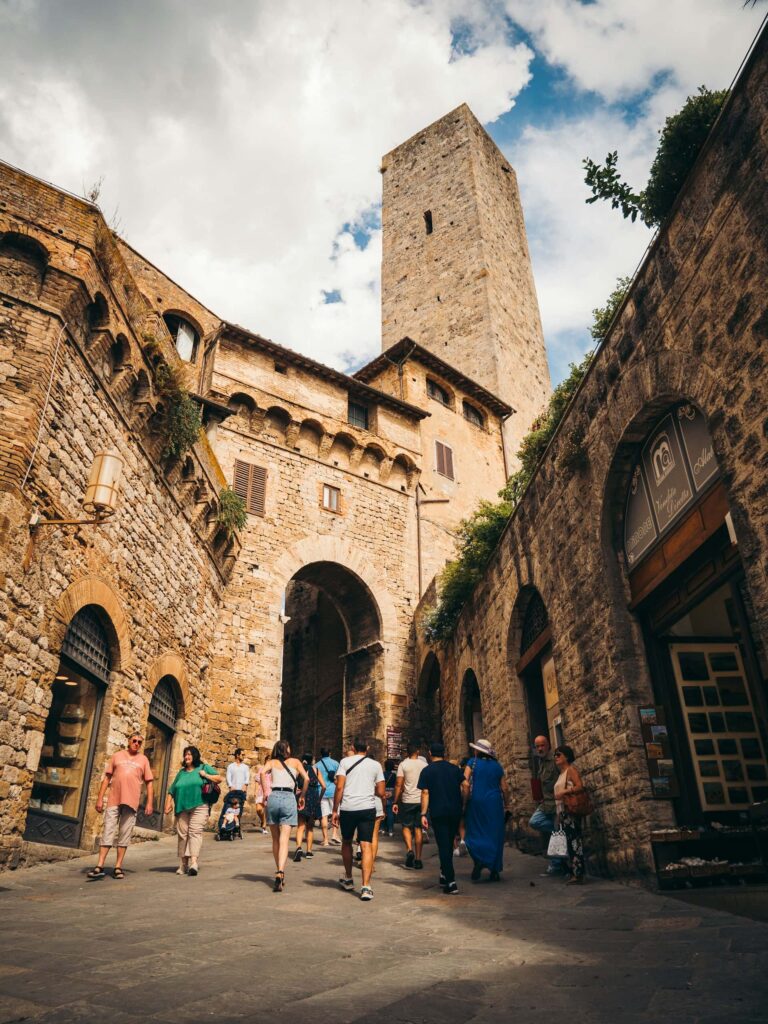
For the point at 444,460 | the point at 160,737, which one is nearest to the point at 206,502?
the point at 160,737

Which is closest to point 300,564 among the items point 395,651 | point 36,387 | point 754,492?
point 395,651

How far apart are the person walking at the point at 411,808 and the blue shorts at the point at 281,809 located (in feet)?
6.78

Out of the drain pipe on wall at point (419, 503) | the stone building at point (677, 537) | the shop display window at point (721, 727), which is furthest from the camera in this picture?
the drain pipe on wall at point (419, 503)

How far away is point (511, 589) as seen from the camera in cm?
977

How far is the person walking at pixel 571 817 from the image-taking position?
606 cm

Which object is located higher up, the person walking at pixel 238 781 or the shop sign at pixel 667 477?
the shop sign at pixel 667 477

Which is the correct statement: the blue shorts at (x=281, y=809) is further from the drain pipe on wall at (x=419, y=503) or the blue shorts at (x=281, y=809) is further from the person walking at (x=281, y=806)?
the drain pipe on wall at (x=419, y=503)

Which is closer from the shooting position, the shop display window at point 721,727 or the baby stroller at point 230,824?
the shop display window at point 721,727

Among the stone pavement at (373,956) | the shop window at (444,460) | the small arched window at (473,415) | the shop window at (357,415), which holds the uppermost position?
the small arched window at (473,415)

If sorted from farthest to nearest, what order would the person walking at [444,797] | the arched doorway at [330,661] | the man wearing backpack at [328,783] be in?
the arched doorway at [330,661] → the man wearing backpack at [328,783] → the person walking at [444,797]

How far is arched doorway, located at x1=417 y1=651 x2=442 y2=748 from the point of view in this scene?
17.8 meters

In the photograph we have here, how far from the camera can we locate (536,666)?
9258 mm

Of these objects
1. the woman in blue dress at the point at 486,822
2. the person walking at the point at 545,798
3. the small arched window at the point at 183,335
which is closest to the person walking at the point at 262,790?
the woman in blue dress at the point at 486,822

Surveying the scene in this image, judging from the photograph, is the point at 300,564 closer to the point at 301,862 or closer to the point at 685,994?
the point at 301,862
